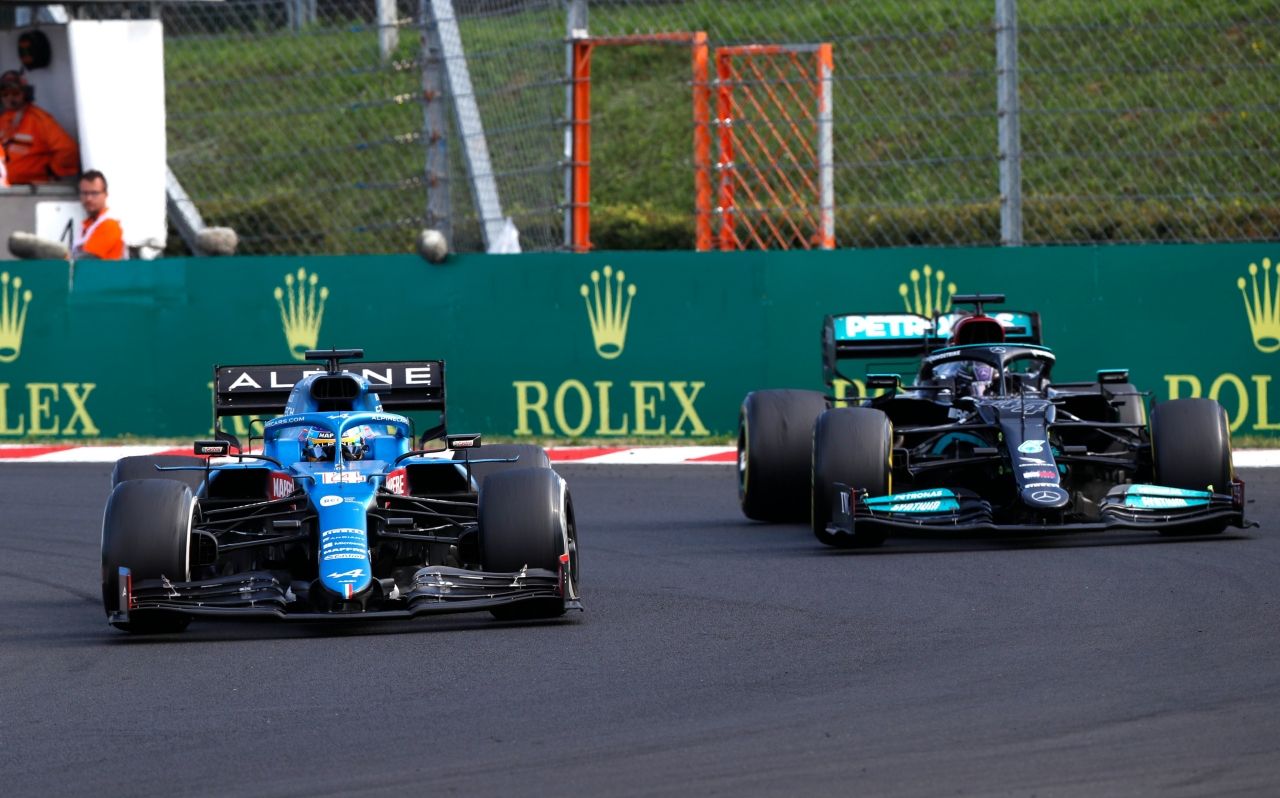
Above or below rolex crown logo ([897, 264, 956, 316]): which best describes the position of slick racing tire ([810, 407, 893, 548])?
Answer: below

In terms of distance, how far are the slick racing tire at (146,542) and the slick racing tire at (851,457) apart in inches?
137

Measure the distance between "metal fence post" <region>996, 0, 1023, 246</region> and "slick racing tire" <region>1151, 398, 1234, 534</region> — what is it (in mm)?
5194

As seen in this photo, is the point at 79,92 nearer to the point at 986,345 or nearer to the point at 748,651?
the point at 986,345

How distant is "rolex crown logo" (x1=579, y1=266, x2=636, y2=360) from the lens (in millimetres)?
16109

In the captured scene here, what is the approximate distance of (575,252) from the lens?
16.6 m

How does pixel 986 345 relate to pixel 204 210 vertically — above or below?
below

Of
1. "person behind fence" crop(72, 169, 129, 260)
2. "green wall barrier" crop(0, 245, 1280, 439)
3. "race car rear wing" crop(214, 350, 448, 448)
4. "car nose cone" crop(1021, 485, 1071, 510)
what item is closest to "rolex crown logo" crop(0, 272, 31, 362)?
"green wall barrier" crop(0, 245, 1280, 439)

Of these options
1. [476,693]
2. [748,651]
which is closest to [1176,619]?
[748,651]

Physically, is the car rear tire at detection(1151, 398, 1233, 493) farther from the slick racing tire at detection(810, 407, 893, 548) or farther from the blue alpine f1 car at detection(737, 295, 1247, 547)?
the slick racing tire at detection(810, 407, 893, 548)

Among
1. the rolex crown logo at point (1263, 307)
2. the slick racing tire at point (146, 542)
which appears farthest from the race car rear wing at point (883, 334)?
the slick racing tire at point (146, 542)

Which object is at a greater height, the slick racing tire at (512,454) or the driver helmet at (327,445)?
the driver helmet at (327,445)

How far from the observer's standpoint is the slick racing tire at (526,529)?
27.9ft

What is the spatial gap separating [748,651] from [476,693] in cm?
121

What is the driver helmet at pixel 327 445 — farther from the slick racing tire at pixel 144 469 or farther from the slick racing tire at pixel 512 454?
the slick racing tire at pixel 144 469
